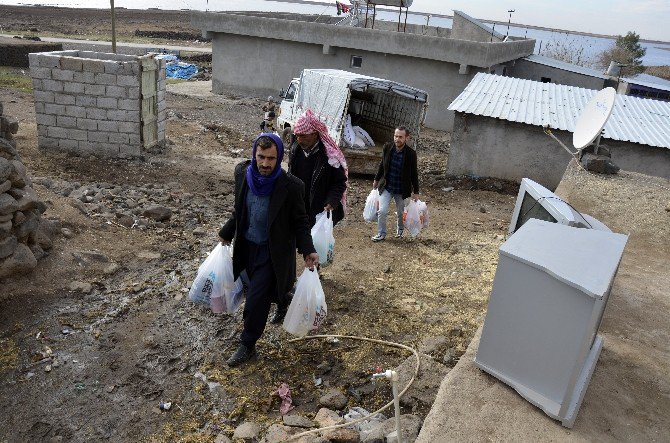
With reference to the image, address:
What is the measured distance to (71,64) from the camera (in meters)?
8.91

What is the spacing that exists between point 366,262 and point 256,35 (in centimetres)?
1559

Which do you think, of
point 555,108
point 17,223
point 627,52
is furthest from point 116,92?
point 627,52

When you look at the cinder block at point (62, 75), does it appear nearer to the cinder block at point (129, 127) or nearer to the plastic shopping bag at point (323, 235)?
the cinder block at point (129, 127)

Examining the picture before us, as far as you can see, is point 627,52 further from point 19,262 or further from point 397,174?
point 19,262

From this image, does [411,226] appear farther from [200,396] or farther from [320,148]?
[200,396]

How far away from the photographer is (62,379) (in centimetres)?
391

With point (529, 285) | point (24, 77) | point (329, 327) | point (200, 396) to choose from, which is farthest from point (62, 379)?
point (24, 77)

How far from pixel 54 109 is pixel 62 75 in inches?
24.8

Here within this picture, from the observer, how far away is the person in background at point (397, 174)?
6680 millimetres

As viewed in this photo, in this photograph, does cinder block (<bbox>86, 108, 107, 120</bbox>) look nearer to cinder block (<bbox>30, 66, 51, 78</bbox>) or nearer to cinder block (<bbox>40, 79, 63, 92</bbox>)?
cinder block (<bbox>40, 79, 63, 92</bbox>)

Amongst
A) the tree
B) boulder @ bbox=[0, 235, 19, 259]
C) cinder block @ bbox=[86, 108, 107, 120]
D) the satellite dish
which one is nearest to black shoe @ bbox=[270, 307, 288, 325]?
boulder @ bbox=[0, 235, 19, 259]

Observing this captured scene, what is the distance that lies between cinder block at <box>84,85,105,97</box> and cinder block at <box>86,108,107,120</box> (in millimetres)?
273

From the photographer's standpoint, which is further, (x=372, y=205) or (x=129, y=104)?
(x=129, y=104)

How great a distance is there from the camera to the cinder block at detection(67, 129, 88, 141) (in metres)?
9.35
